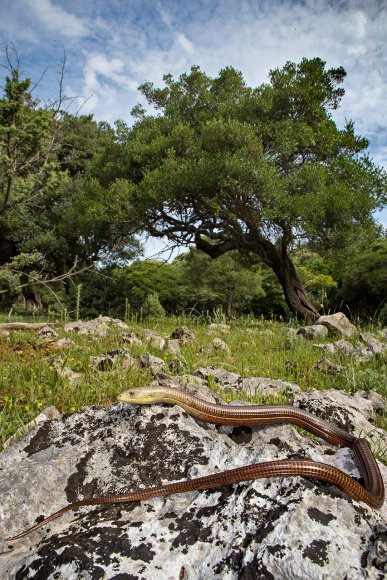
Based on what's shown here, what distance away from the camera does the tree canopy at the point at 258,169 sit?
527 inches

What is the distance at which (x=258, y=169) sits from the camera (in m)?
12.8

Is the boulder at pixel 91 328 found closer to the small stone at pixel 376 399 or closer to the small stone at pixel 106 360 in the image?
the small stone at pixel 106 360

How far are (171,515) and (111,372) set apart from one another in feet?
8.48

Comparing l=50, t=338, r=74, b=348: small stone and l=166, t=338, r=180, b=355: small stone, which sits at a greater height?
l=50, t=338, r=74, b=348: small stone

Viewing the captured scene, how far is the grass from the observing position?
3545 millimetres

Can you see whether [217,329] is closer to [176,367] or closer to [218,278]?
[176,367]

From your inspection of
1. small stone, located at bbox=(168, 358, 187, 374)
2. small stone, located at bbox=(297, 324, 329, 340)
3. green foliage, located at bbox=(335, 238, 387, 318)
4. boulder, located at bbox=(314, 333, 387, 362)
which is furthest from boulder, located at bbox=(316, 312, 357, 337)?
green foliage, located at bbox=(335, 238, 387, 318)

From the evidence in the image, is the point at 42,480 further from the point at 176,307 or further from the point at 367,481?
the point at 176,307

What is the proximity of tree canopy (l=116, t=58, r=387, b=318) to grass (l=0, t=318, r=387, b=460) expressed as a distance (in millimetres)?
6916

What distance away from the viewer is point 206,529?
1.38 meters

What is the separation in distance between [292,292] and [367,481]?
593 inches

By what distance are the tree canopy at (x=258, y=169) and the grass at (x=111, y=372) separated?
22.7 feet

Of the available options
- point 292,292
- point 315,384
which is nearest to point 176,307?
point 292,292

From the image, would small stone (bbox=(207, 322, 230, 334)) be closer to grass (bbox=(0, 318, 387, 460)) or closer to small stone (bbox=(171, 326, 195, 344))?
grass (bbox=(0, 318, 387, 460))
